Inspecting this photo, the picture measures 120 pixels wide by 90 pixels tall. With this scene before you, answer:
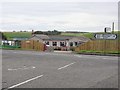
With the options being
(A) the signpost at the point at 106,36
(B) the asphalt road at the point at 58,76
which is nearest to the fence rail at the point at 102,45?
(A) the signpost at the point at 106,36

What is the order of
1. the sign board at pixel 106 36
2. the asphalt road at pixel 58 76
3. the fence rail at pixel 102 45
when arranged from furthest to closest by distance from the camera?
1. the fence rail at pixel 102 45
2. the sign board at pixel 106 36
3. the asphalt road at pixel 58 76

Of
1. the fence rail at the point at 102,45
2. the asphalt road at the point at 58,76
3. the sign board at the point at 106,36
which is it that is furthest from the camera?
the fence rail at the point at 102,45

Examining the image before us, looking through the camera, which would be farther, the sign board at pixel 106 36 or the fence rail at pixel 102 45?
the fence rail at pixel 102 45

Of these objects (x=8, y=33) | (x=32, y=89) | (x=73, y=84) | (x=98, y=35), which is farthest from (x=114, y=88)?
(x=8, y=33)

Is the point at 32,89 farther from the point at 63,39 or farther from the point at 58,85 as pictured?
the point at 63,39

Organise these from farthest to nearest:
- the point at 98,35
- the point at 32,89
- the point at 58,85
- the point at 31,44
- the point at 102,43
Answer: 1. the point at 31,44
2. the point at 102,43
3. the point at 98,35
4. the point at 58,85
5. the point at 32,89

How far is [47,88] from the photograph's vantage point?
40.1 ft

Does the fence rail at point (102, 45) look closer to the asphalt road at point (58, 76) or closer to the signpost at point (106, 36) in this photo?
the signpost at point (106, 36)

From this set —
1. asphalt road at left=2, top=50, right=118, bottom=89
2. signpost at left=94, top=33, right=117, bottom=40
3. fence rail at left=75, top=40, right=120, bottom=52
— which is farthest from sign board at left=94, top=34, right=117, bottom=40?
asphalt road at left=2, top=50, right=118, bottom=89

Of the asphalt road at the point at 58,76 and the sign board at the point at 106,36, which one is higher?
the sign board at the point at 106,36

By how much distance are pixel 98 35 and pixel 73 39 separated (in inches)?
1351

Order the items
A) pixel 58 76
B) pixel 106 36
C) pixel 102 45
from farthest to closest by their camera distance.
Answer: pixel 102 45 < pixel 106 36 < pixel 58 76

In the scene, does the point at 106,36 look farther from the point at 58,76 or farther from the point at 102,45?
the point at 58,76

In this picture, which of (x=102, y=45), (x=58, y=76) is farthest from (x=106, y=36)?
(x=58, y=76)
